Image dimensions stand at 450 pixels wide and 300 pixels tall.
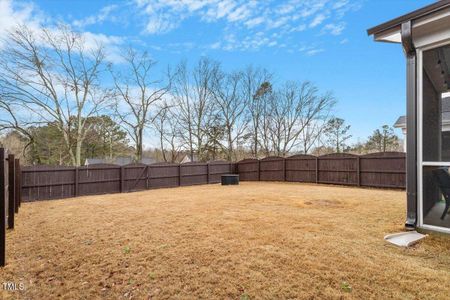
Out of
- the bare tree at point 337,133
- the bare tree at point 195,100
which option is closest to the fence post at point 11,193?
the bare tree at point 195,100

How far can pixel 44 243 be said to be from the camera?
3936mm

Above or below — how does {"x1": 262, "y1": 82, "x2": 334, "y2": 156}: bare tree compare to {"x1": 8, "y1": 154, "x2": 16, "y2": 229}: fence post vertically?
above

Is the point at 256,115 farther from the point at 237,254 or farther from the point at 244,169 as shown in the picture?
the point at 237,254

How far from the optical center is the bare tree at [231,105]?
22.1m

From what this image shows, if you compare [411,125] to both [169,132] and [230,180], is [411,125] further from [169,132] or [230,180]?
[169,132]

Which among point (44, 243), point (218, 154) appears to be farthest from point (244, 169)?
point (44, 243)

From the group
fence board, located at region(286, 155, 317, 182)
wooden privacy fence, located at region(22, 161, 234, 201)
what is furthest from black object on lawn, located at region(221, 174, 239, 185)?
fence board, located at region(286, 155, 317, 182)

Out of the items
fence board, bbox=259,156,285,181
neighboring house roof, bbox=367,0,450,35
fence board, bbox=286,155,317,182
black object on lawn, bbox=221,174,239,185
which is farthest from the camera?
fence board, bbox=259,156,285,181

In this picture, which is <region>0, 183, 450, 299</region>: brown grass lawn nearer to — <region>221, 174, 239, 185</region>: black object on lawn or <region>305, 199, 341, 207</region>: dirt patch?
<region>305, 199, 341, 207</region>: dirt patch

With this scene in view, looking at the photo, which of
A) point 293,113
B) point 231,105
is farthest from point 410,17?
point 293,113

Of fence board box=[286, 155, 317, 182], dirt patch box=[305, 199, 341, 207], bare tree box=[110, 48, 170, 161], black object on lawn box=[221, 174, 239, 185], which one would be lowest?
black object on lawn box=[221, 174, 239, 185]

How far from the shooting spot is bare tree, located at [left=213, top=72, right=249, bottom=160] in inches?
871

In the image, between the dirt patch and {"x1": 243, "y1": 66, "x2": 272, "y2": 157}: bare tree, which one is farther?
{"x1": 243, "y1": 66, "x2": 272, "y2": 157}: bare tree

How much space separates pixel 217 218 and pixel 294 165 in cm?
916
